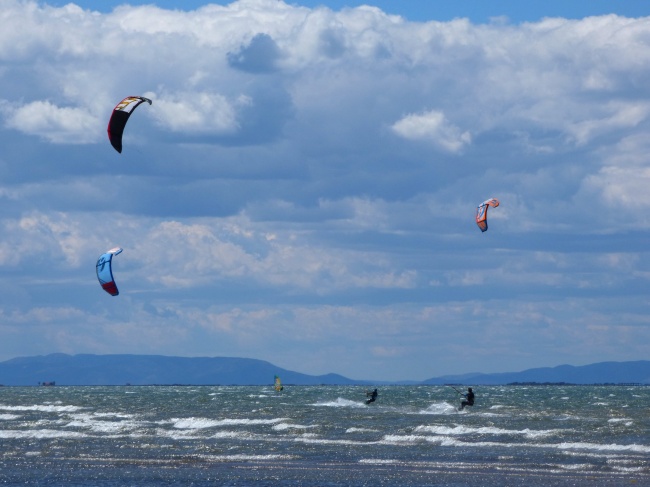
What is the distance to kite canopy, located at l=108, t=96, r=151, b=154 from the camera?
3944 cm

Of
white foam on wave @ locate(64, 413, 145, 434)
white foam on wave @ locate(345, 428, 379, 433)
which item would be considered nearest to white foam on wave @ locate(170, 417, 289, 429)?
white foam on wave @ locate(64, 413, 145, 434)

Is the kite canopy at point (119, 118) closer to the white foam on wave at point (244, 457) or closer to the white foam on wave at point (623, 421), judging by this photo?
the white foam on wave at point (244, 457)

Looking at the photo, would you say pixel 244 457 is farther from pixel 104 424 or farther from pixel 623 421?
pixel 623 421

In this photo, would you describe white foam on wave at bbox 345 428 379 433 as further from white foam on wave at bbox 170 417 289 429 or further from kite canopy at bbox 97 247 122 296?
kite canopy at bbox 97 247 122 296

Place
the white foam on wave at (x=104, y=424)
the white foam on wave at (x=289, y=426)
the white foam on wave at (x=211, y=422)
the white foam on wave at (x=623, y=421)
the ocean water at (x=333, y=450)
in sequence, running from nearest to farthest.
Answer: the ocean water at (x=333, y=450) < the white foam on wave at (x=289, y=426) < the white foam on wave at (x=623, y=421) < the white foam on wave at (x=104, y=424) < the white foam on wave at (x=211, y=422)

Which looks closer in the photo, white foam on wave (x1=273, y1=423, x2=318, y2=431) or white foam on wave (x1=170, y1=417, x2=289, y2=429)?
white foam on wave (x1=273, y1=423, x2=318, y2=431)

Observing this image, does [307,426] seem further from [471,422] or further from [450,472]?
[450,472]

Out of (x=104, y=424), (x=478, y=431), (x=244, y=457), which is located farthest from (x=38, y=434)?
(x=478, y=431)

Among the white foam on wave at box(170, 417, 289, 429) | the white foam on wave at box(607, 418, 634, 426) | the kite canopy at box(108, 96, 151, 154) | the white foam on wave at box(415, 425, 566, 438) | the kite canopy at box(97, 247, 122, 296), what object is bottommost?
A: the white foam on wave at box(415, 425, 566, 438)

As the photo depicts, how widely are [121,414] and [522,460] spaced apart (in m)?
39.0

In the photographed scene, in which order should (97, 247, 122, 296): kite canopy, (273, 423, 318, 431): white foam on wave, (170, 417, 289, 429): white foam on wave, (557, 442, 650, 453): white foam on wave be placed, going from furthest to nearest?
(170, 417, 289, 429): white foam on wave
(273, 423, 318, 431): white foam on wave
(97, 247, 122, 296): kite canopy
(557, 442, 650, 453): white foam on wave

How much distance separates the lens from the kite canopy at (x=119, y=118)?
129 feet

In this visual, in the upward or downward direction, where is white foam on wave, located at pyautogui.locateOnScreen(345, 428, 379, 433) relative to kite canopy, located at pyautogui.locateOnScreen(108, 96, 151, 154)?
downward

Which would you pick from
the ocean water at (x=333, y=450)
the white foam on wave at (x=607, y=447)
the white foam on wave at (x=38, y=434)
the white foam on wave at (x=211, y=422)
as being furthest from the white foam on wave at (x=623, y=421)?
the white foam on wave at (x=38, y=434)
